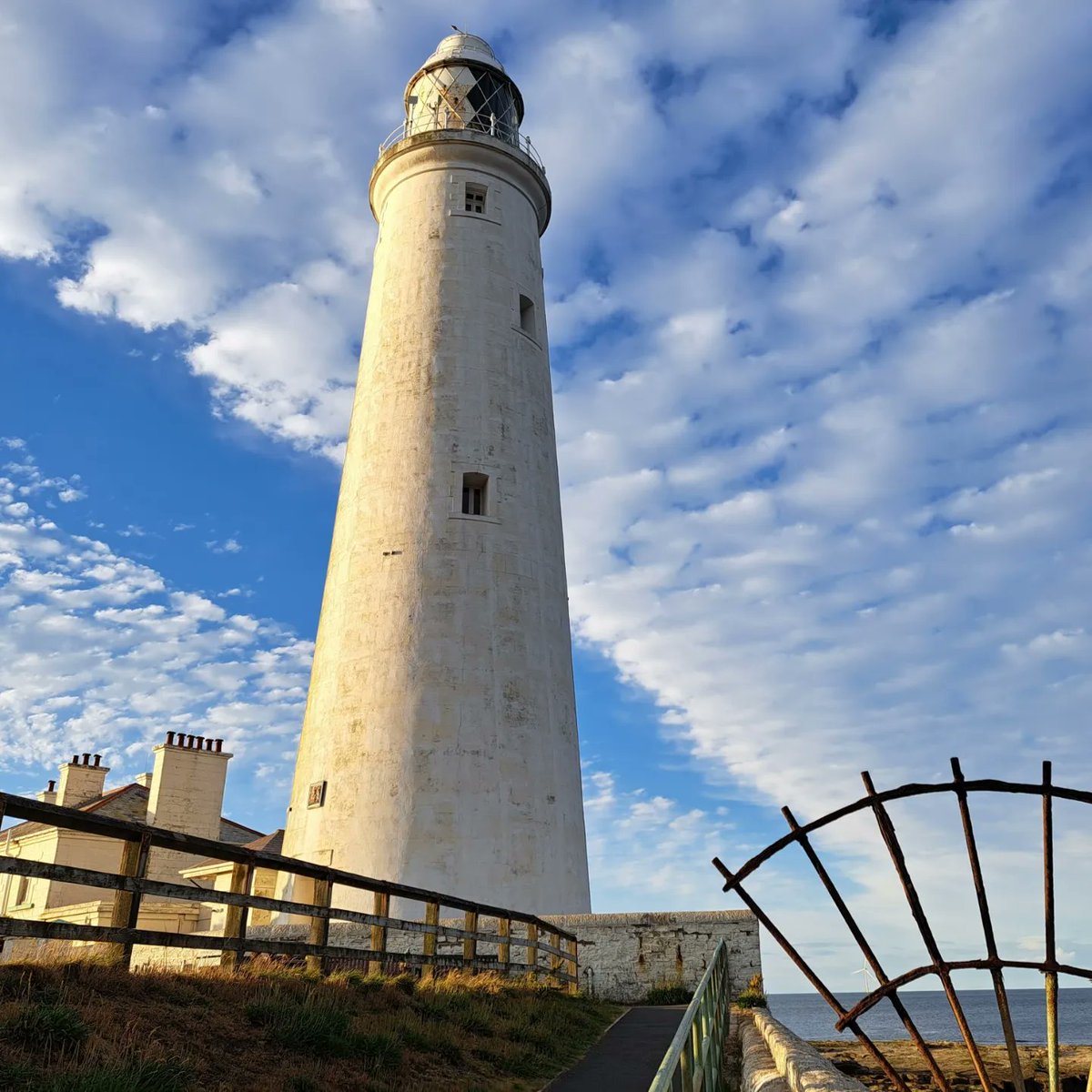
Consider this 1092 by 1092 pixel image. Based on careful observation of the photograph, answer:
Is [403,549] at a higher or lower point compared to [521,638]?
higher

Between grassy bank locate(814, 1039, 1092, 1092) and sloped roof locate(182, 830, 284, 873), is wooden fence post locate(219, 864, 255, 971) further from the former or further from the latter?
sloped roof locate(182, 830, 284, 873)

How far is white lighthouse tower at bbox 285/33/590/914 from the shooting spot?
15500mm

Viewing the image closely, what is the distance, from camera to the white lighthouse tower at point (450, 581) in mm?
15500

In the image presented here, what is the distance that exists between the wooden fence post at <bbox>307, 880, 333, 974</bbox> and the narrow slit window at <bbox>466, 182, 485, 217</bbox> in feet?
50.4

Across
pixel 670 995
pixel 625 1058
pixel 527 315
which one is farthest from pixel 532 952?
pixel 527 315

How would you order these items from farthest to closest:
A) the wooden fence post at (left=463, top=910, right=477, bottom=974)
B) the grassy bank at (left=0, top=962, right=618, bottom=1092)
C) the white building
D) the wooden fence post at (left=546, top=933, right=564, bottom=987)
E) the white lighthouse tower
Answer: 1. the white building
2. the white lighthouse tower
3. the wooden fence post at (left=546, top=933, right=564, bottom=987)
4. the wooden fence post at (left=463, top=910, right=477, bottom=974)
5. the grassy bank at (left=0, top=962, right=618, bottom=1092)

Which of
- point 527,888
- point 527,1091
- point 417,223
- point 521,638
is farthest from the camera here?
point 417,223

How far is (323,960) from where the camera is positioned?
8.05 metres

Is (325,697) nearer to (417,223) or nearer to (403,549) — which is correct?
(403,549)

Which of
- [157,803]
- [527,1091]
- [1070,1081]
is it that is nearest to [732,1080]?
[527,1091]

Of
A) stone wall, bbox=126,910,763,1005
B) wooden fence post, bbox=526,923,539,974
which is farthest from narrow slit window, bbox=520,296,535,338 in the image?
wooden fence post, bbox=526,923,539,974

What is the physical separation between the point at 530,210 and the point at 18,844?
1983cm

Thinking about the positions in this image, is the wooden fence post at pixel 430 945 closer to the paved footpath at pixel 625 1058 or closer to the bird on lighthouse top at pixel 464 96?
the paved footpath at pixel 625 1058

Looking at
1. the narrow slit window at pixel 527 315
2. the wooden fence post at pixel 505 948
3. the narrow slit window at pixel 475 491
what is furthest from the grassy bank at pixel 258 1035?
the narrow slit window at pixel 527 315
